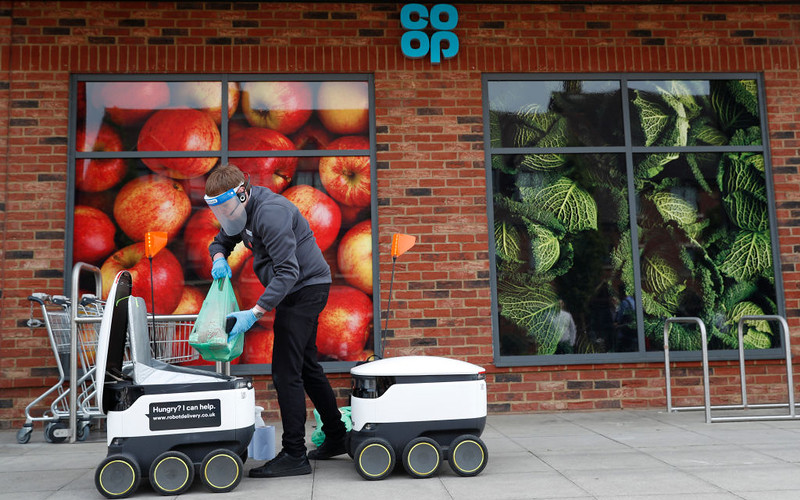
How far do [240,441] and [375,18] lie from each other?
4366 mm

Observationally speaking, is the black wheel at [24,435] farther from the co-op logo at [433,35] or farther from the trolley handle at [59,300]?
the co-op logo at [433,35]

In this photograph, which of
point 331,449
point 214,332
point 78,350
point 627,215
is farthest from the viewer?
point 627,215

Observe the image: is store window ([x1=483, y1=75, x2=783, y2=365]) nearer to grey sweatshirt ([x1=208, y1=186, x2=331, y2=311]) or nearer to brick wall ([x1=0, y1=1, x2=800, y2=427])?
brick wall ([x1=0, y1=1, x2=800, y2=427])

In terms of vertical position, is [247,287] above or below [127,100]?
below

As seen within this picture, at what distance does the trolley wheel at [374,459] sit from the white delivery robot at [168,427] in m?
0.64

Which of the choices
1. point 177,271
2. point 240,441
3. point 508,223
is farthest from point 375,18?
point 240,441

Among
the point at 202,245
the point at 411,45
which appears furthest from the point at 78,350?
the point at 411,45

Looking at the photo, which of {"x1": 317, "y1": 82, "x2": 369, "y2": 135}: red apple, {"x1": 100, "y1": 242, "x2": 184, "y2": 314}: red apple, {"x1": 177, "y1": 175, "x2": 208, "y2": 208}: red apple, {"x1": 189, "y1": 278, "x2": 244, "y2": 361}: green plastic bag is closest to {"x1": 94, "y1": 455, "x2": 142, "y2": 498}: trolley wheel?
{"x1": 189, "y1": 278, "x2": 244, "y2": 361}: green plastic bag

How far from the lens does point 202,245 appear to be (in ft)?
21.0

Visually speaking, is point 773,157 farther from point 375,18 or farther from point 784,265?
point 375,18

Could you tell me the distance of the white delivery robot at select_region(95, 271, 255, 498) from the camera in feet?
12.1

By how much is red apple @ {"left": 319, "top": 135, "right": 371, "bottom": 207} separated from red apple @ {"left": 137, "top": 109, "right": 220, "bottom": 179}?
104 cm

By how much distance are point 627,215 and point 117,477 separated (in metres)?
5.04

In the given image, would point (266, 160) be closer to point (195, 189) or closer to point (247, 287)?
point (195, 189)
